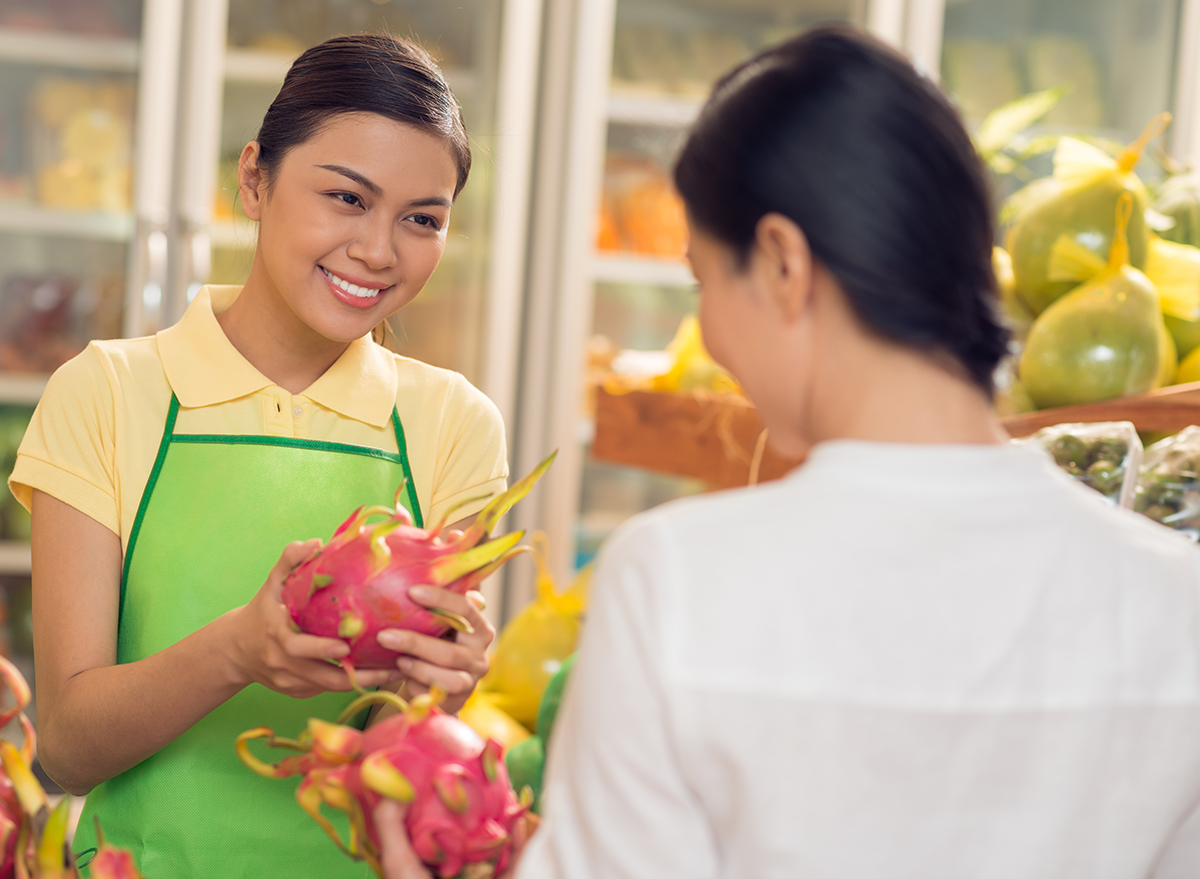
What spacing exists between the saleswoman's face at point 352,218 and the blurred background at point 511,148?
1.51 meters

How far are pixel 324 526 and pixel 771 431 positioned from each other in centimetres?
49

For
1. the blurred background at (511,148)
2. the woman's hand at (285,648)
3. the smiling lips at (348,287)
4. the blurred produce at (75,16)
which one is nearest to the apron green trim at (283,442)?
the smiling lips at (348,287)

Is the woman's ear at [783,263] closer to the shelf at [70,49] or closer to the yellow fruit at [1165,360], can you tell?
the yellow fruit at [1165,360]

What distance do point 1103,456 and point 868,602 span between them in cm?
58

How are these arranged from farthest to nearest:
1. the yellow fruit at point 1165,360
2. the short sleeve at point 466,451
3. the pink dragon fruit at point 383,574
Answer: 1. the yellow fruit at point 1165,360
2. the short sleeve at point 466,451
3. the pink dragon fruit at point 383,574

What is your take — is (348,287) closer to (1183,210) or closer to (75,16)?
(1183,210)

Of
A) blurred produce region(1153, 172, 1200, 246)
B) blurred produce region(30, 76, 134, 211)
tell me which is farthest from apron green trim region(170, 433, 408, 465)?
blurred produce region(30, 76, 134, 211)

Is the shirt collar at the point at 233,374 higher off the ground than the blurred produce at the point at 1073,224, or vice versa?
the blurred produce at the point at 1073,224

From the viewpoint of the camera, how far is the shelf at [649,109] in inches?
103

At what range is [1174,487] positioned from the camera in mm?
975

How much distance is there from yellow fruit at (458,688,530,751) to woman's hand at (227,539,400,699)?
0.64 meters

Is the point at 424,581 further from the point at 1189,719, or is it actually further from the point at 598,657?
the point at 1189,719

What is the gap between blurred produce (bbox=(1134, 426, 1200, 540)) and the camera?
963 millimetres

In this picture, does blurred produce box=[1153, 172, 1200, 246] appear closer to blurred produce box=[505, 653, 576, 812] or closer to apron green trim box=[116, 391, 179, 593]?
blurred produce box=[505, 653, 576, 812]
